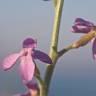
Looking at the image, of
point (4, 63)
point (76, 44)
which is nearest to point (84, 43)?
point (76, 44)

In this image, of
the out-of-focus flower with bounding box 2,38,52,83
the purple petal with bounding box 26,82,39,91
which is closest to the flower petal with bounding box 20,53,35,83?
the out-of-focus flower with bounding box 2,38,52,83

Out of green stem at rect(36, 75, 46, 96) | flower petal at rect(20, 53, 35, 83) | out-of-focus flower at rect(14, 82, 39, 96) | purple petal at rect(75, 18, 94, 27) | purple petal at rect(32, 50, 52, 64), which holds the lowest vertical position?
out-of-focus flower at rect(14, 82, 39, 96)

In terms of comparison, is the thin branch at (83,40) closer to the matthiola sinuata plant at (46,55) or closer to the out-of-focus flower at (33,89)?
the matthiola sinuata plant at (46,55)

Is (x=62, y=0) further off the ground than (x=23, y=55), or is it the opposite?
(x=62, y=0)

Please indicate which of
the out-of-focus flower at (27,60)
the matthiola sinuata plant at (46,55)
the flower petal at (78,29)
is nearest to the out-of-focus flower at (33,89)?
the matthiola sinuata plant at (46,55)

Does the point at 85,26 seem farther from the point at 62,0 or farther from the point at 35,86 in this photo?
the point at 35,86

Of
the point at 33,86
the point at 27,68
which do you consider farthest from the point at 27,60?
the point at 33,86

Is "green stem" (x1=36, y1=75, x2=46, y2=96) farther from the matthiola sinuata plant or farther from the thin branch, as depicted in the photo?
the thin branch
